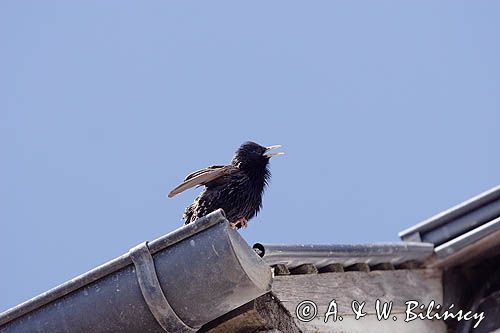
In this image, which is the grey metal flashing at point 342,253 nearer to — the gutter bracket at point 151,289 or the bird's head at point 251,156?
the gutter bracket at point 151,289

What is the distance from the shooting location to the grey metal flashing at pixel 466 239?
4520mm

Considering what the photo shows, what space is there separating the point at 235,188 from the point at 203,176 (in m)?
→ 0.39

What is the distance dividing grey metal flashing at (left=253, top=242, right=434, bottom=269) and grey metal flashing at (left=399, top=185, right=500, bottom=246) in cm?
9

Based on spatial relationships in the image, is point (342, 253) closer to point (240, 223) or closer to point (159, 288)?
point (240, 223)

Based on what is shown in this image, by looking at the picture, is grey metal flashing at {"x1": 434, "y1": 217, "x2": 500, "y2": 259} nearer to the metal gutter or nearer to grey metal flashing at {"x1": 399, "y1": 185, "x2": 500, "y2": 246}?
grey metal flashing at {"x1": 399, "y1": 185, "x2": 500, "y2": 246}

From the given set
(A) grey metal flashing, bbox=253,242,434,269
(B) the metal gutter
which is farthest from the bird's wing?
(B) the metal gutter

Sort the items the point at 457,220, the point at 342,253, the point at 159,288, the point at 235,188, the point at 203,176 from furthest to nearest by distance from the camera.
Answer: the point at 235,188 < the point at 457,220 < the point at 203,176 < the point at 342,253 < the point at 159,288

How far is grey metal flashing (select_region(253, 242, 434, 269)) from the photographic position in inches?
138

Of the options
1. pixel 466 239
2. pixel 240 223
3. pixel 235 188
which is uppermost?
pixel 235 188

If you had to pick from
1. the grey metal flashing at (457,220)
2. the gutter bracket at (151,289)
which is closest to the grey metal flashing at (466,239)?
the grey metal flashing at (457,220)

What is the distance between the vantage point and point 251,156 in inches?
202

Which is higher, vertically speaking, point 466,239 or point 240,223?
point 240,223

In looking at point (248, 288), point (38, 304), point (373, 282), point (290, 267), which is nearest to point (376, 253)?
point (373, 282)

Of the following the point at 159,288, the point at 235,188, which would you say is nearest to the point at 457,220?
the point at 235,188
